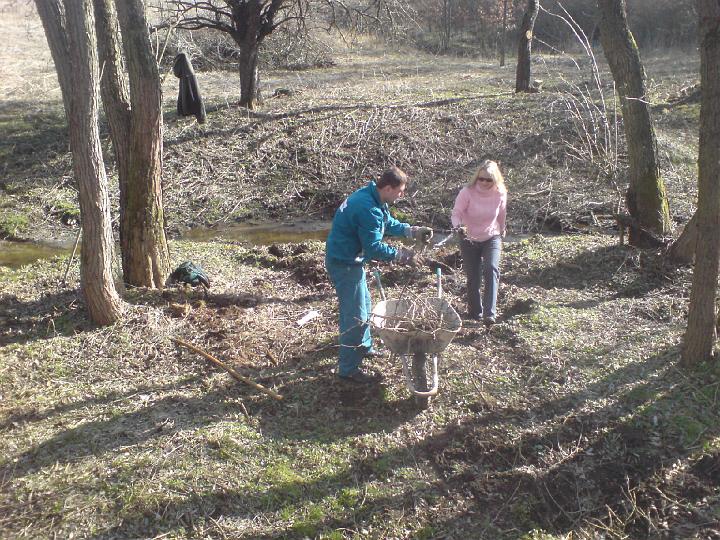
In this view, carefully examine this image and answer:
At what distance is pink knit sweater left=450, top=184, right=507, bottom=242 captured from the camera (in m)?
6.29

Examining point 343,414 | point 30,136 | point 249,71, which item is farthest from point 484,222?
point 30,136

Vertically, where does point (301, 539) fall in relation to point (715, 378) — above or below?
below

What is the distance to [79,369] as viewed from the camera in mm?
5809

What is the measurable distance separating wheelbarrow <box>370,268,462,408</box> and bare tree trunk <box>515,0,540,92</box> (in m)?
12.9

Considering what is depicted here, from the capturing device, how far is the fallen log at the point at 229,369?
5.44 metres

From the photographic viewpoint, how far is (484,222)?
632 centimetres

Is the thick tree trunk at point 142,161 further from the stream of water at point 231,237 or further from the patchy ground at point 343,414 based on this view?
the stream of water at point 231,237

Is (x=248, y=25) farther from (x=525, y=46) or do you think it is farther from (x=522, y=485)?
(x=522, y=485)

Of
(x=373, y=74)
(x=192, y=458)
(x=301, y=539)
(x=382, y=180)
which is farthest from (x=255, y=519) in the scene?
(x=373, y=74)

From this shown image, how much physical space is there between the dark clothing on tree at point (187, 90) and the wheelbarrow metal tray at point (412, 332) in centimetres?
958

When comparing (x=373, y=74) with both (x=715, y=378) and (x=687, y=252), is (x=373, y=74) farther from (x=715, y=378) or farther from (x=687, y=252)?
(x=715, y=378)

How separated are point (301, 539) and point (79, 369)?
277 cm

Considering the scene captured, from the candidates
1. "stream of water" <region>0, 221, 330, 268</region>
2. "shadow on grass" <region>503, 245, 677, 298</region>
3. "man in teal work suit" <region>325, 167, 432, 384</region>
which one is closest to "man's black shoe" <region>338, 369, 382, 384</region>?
"man in teal work suit" <region>325, 167, 432, 384</region>

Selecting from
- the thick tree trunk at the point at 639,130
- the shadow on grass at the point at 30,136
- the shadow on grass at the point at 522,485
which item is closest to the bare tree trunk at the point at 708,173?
the shadow on grass at the point at 522,485
